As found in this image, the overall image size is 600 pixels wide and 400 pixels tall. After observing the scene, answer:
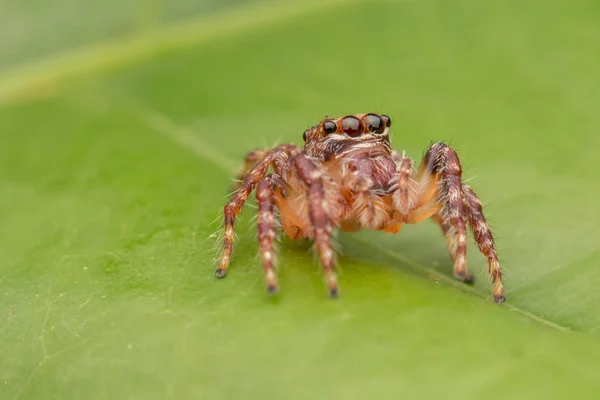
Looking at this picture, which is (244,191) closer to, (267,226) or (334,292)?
(267,226)

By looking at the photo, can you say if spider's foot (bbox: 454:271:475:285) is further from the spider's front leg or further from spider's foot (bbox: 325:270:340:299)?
spider's foot (bbox: 325:270:340:299)

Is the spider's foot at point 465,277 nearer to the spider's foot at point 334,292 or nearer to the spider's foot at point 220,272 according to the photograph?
the spider's foot at point 334,292

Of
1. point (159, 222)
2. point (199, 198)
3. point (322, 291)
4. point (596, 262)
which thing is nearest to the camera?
point (322, 291)

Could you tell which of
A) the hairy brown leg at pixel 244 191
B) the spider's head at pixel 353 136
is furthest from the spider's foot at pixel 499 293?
the hairy brown leg at pixel 244 191

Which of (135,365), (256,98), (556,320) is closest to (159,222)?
(135,365)

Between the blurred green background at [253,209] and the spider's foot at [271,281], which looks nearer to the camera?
the blurred green background at [253,209]

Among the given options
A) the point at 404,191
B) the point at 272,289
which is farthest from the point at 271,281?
the point at 404,191

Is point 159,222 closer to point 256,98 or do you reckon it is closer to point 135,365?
point 135,365
